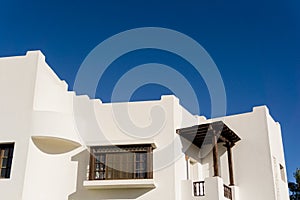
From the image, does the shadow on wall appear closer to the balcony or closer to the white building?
the white building

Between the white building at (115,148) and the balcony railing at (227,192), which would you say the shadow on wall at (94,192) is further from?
the balcony railing at (227,192)

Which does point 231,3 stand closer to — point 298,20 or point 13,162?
point 298,20

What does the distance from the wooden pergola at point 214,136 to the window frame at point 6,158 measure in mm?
5651

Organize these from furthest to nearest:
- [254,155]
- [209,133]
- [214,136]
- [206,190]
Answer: [254,155], [209,133], [214,136], [206,190]

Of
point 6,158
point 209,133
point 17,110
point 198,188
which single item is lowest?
point 198,188

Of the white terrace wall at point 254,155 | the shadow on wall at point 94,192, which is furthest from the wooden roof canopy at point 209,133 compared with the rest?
the shadow on wall at point 94,192

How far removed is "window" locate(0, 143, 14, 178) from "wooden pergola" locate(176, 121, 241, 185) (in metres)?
5.66

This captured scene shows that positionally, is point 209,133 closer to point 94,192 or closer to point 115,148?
point 115,148

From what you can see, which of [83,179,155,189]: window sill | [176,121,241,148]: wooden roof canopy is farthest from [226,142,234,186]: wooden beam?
[83,179,155,189]: window sill

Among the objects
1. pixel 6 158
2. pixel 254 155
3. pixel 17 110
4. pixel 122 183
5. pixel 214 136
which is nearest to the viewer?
pixel 6 158

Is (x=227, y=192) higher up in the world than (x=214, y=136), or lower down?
lower down

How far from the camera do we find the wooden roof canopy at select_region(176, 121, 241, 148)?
1192cm

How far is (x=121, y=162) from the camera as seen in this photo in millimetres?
11711

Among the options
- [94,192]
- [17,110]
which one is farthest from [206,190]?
[17,110]
